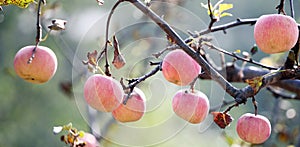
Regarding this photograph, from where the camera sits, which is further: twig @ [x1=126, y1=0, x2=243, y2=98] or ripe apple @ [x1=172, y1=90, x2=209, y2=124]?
ripe apple @ [x1=172, y1=90, x2=209, y2=124]

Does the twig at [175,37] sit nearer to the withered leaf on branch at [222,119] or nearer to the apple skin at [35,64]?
the withered leaf on branch at [222,119]

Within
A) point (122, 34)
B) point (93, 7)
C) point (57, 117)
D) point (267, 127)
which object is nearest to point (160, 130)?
point (57, 117)

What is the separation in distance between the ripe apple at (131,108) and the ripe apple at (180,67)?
0.19 feet

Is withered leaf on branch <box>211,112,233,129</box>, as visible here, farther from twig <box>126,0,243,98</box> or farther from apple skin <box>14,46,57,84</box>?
apple skin <box>14,46,57,84</box>

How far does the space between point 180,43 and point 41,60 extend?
226mm

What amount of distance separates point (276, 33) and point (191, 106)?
0.18 metres

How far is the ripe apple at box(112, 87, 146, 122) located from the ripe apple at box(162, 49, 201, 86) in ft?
0.19

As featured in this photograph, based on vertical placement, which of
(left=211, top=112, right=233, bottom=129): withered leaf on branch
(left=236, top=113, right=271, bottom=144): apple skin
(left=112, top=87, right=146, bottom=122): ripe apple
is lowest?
(left=236, top=113, right=271, bottom=144): apple skin

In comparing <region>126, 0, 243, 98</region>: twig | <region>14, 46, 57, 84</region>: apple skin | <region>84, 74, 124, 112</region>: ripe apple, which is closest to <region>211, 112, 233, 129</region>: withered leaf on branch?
<region>126, 0, 243, 98</region>: twig

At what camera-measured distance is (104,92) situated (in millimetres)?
764

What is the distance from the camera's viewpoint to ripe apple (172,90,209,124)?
0.83 m

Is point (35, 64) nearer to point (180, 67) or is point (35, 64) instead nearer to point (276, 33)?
point (180, 67)

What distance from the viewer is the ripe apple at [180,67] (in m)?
0.81

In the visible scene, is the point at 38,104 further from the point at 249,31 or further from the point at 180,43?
the point at 249,31
